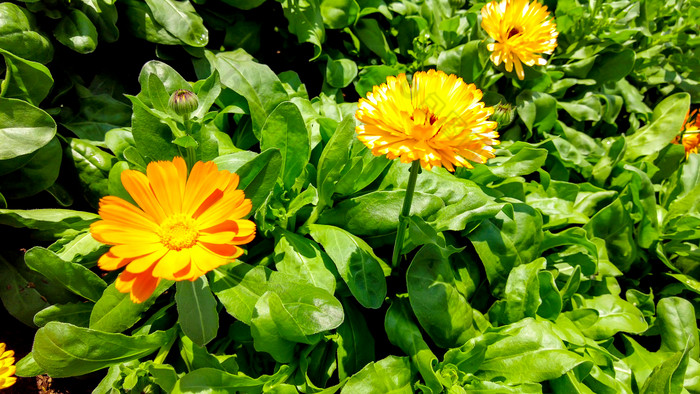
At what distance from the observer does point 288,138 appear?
1.74m

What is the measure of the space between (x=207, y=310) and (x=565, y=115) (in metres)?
2.21


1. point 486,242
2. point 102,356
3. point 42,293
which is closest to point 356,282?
point 486,242

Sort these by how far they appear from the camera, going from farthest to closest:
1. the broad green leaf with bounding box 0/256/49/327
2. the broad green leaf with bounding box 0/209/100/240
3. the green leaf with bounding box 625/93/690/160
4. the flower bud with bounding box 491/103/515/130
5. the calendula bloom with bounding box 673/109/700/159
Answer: the calendula bloom with bounding box 673/109/700/159
the green leaf with bounding box 625/93/690/160
the flower bud with bounding box 491/103/515/130
the broad green leaf with bounding box 0/256/49/327
the broad green leaf with bounding box 0/209/100/240

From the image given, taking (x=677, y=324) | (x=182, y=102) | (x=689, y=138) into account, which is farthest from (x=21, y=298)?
(x=689, y=138)

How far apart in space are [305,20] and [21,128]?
47.7 inches

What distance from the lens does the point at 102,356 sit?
54.4 inches

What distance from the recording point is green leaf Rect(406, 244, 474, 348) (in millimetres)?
1566

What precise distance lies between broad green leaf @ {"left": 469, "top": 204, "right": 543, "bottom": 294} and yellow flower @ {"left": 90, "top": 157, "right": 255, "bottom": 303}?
2.95 ft

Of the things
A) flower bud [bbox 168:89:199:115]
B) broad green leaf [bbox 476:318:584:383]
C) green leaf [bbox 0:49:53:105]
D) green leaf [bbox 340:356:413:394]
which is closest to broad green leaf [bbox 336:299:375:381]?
green leaf [bbox 340:356:413:394]

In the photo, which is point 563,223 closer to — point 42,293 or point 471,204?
point 471,204

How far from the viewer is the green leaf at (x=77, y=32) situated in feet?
5.81

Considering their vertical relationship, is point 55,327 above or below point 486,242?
below

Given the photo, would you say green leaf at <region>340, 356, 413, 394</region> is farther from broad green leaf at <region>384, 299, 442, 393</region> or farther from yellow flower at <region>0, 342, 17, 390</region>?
yellow flower at <region>0, 342, 17, 390</region>

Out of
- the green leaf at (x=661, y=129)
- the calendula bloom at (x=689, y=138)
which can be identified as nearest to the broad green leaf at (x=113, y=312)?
the green leaf at (x=661, y=129)
